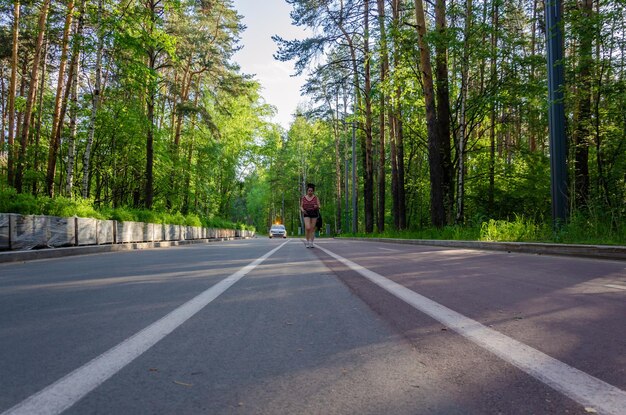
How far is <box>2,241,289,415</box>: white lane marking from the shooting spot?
6.01 ft

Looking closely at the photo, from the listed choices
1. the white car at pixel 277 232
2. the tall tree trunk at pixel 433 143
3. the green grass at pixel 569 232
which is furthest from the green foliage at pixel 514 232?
the white car at pixel 277 232

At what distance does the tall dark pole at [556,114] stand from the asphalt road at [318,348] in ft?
19.8

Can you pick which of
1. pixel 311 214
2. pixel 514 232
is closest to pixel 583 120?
pixel 514 232

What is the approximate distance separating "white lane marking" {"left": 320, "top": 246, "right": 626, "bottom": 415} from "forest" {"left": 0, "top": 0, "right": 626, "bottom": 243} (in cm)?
735

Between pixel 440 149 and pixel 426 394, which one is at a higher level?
pixel 440 149

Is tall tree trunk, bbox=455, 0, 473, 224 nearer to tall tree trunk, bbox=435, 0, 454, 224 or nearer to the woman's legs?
tall tree trunk, bbox=435, 0, 454, 224

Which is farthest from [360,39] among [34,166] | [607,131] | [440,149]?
[34,166]

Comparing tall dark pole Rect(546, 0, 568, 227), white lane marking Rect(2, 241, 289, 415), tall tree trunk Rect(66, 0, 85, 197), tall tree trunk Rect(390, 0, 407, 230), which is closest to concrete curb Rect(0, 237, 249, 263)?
tall tree trunk Rect(66, 0, 85, 197)

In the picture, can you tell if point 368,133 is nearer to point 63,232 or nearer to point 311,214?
point 311,214

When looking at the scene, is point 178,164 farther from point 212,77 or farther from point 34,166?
point 34,166

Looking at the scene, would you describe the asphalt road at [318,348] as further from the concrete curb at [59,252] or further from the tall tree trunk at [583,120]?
the tall tree trunk at [583,120]

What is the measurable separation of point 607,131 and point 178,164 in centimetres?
2485

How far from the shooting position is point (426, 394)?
1970 mm

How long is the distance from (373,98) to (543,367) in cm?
2682
